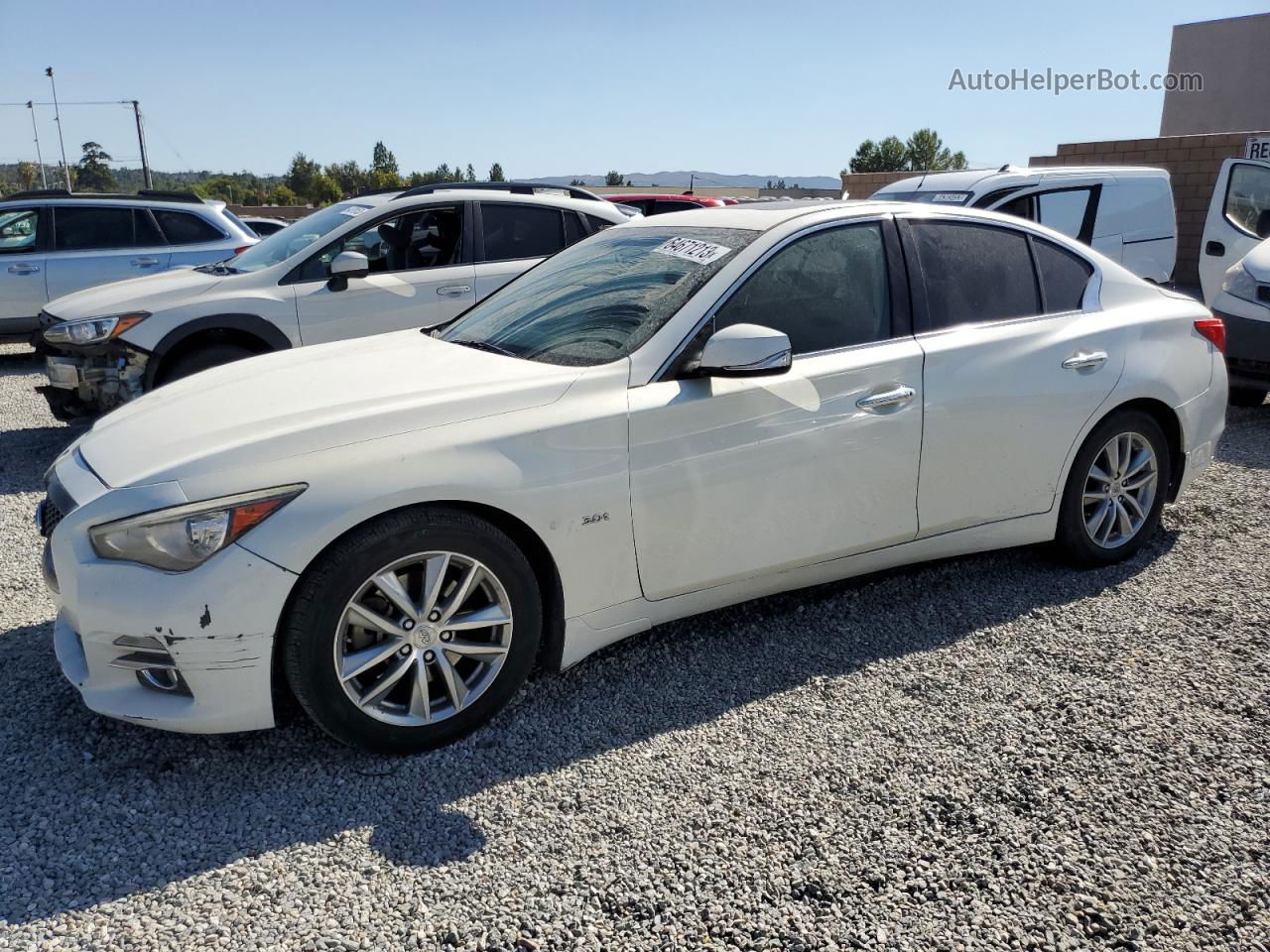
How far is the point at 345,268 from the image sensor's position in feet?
21.9

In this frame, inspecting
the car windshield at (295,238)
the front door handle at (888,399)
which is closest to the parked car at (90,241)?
the car windshield at (295,238)

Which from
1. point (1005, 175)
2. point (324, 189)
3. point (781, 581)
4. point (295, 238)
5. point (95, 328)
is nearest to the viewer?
point (781, 581)

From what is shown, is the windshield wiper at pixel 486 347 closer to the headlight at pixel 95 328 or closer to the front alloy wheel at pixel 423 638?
the front alloy wheel at pixel 423 638

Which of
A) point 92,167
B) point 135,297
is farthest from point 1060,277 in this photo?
point 92,167

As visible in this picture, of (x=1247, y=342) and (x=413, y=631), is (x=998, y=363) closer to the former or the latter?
(x=413, y=631)

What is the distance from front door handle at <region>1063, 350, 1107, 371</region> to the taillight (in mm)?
731

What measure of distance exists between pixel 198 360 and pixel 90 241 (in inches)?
203

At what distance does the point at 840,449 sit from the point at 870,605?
A: 0.91 m

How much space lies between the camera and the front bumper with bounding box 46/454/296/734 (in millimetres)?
2764

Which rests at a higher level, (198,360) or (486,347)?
(486,347)

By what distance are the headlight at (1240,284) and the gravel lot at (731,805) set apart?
4.48 m

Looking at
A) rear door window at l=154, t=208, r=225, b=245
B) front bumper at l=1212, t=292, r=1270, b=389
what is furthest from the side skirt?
rear door window at l=154, t=208, r=225, b=245

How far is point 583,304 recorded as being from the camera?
383 centimetres

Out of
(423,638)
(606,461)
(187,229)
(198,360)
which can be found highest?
(187,229)
